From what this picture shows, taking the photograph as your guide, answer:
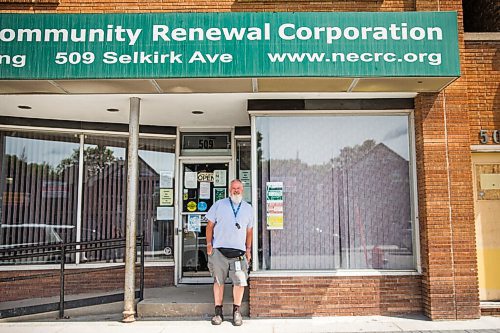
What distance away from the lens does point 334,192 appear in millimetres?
7684

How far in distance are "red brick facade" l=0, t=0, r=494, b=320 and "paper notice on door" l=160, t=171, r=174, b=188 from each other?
3181 millimetres

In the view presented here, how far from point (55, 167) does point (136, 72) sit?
12.2 ft

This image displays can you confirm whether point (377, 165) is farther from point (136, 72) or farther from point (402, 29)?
point (136, 72)

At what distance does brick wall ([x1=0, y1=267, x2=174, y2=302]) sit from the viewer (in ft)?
28.3

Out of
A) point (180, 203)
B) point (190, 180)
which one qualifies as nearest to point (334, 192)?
point (190, 180)

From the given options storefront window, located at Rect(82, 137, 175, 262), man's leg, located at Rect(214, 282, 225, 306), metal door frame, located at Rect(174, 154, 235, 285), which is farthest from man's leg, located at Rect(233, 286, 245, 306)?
storefront window, located at Rect(82, 137, 175, 262)

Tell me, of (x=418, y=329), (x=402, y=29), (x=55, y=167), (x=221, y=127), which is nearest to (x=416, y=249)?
(x=418, y=329)

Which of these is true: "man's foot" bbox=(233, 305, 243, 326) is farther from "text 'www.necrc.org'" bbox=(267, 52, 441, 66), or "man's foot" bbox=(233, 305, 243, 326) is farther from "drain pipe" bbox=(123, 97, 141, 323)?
"text 'www.necrc.org'" bbox=(267, 52, 441, 66)

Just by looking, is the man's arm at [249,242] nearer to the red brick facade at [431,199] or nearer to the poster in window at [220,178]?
the red brick facade at [431,199]

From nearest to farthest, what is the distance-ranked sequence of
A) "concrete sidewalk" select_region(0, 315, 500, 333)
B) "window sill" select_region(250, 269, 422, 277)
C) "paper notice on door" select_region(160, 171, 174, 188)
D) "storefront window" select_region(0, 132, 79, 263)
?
"concrete sidewalk" select_region(0, 315, 500, 333) < "window sill" select_region(250, 269, 422, 277) < "storefront window" select_region(0, 132, 79, 263) < "paper notice on door" select_region(160, 171, 174, 188)

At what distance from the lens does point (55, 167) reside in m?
9.28

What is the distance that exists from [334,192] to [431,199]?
1.43 metres

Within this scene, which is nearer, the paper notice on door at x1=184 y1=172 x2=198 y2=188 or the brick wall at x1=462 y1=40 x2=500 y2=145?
the brick wall at x1=462 y1=40 x2=500 y2=145

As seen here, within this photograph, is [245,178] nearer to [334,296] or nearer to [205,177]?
[205,177]
